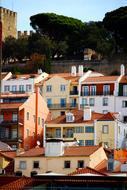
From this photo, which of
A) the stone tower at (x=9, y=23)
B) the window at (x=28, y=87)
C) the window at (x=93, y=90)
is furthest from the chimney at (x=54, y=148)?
the stone tower at (x=9, y=23)

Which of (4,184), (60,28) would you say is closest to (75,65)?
(60,28)

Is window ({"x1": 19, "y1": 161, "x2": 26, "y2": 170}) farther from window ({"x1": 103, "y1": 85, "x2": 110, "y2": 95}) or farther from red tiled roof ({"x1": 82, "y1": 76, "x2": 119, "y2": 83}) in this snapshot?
red tiled roof ({"x1": 82, "y1": 76, "x2": 119, "y2": 83})

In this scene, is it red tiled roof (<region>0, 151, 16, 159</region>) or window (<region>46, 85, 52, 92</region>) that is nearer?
red tiled roof (<region>0, 151, 16, 159</region>)

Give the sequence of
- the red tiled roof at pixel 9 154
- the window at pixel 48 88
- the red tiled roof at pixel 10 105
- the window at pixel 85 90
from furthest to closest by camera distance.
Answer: the window at pixel 48 88, the window at pixel 85 90, the red tiled roof at pixel 10 105, the red tiled roof at pixel 9 154

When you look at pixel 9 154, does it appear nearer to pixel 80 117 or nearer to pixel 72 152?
pixel 72 152

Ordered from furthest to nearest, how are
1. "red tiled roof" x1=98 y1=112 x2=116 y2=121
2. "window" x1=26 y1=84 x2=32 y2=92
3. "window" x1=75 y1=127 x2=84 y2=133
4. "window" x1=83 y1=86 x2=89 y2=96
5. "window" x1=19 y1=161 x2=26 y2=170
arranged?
"window" x1=26 y1=84 x2=32 y2=92, "window" x1=83 y1=86 x2=89 y2=96, "window" x1=75 y1=127 x2=84 y2=133, "red tiled roof" x1=98 y1=112 x2=116 y2=121, "window" x1=19 y1=161 x2=26 y2=170

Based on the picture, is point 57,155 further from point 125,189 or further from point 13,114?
point 125,189

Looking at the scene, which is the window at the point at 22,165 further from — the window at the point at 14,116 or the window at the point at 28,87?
the window at the point at 28,87

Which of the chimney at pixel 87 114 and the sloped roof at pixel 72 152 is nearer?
the sloped roof at pixel 72 152

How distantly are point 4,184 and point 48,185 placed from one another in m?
6.22

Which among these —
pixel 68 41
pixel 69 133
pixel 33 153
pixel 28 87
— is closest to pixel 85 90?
pixel 28 87

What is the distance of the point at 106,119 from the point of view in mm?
103688

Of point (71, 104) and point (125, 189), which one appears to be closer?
point (125, 189)

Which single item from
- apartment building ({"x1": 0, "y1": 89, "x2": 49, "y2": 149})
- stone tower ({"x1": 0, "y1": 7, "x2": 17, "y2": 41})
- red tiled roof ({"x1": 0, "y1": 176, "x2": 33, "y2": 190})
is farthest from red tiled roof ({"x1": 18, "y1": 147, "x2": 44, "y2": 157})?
stone tower ({"x1": 0, "y1": 7, "x2": 17, "y2": 41})
